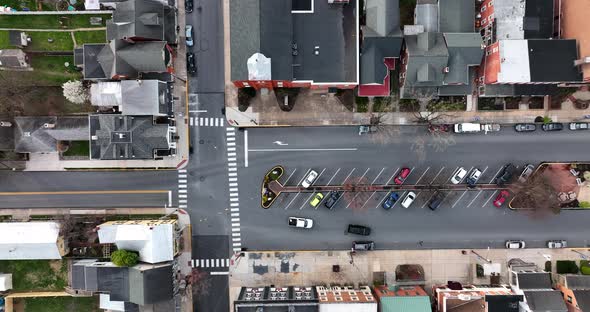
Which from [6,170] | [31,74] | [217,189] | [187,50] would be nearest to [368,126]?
[217,189]

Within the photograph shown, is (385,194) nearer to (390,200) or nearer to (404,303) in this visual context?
(390,200)

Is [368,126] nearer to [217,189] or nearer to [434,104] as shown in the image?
[434,104]

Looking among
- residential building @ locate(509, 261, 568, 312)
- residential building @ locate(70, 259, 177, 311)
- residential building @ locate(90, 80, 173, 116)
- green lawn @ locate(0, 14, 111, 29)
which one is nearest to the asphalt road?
residential building @ locate(509, 261, 568, 312)

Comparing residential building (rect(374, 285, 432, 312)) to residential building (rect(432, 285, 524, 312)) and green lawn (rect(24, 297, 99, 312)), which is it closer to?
residential building (rect(432, 285, 524, 312))

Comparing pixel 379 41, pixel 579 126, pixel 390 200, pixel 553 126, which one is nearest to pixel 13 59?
pixel 379 41

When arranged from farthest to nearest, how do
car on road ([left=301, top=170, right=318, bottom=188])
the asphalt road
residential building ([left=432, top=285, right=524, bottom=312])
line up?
the asphalt road < car on road ([left=301, top=170, right=318, bottom=188]) < residential building ([left=432, top=285, right=524, bottom=312])

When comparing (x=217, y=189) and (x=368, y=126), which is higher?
(x=368, y=126)

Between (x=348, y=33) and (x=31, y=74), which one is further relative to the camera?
(x=31, y=74)
